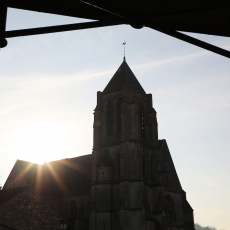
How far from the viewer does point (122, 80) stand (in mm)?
40469

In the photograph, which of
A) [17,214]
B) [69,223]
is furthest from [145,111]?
[17,214]

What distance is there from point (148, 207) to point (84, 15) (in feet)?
108

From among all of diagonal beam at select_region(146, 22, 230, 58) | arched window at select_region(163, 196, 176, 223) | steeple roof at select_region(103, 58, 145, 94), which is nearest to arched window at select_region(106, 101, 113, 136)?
steeple roof at select_region(103, 58, 145, 94)

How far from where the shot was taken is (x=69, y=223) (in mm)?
36031

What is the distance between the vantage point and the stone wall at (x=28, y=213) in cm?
1564

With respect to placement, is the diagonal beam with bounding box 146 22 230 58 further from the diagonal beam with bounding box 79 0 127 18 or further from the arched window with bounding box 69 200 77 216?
the arched window with bounding box 69 200 77 216

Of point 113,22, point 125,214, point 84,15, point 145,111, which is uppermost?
point 145,111

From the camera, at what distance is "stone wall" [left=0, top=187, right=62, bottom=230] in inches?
616

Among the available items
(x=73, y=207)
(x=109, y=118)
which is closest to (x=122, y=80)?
(x=109, y=118)

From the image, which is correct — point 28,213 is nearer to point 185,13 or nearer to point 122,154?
point 185,13

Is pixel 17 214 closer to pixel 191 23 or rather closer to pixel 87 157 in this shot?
pixel 191 23

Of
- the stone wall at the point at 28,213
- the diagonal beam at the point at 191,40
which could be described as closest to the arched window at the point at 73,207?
the stone wall at the point at 28,213

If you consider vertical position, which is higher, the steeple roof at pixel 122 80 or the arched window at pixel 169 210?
the steeple roof at pixel 122 80

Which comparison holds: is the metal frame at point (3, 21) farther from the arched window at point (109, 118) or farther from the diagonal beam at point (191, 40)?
the arched window at point (109, 118)
